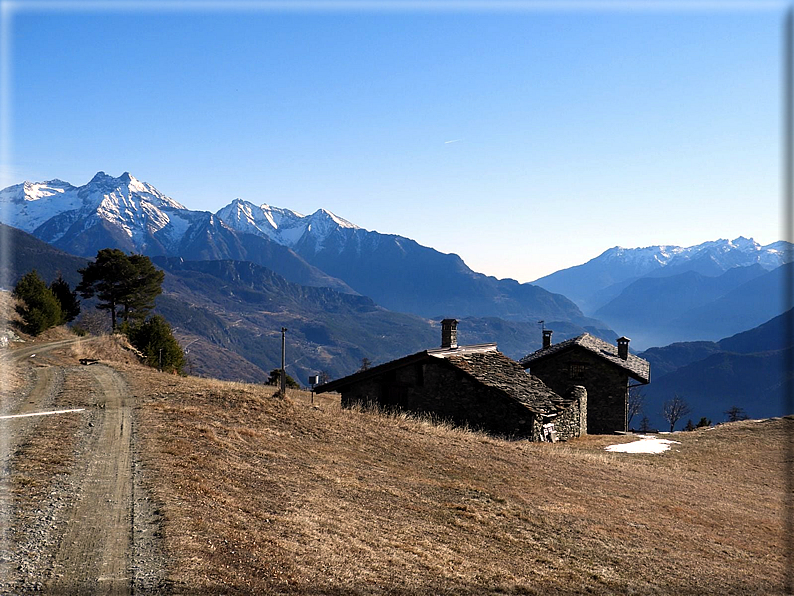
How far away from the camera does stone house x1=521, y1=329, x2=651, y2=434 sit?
→ 42.1m

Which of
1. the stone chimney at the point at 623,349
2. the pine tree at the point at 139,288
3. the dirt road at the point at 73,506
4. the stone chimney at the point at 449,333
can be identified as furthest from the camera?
the pine tree at the point at 139,288

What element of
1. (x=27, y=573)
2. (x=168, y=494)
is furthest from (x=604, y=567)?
(x=27, y=573)

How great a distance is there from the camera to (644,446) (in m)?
31.8

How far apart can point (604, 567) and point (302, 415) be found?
12064 millimetres

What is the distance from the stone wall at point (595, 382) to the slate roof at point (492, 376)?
33.7ft

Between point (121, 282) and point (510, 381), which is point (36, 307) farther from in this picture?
point (510, 381)

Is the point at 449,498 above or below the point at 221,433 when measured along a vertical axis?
below

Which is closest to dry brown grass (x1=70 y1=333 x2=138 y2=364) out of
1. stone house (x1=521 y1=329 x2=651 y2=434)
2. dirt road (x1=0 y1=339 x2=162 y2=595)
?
dirt road (x1=0 y1=339 x2=162 y2=595)

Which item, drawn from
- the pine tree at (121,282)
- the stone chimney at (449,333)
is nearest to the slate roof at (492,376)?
the stone chimney at (449,333)

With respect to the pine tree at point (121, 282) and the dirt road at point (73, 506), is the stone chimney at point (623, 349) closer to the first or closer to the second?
the dirt road at point (73, 506)

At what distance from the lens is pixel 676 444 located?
107ft

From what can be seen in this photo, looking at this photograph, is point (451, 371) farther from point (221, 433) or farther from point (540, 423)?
point (221, 433)

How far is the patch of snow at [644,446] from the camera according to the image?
2984 centimetres

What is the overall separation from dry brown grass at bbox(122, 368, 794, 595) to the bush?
3127 centimetres
